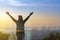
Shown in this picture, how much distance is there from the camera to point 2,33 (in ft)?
7.23

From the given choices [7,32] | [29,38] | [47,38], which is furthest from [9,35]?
[47,38]

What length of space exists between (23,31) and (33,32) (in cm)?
16

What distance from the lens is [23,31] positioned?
7.18 ft

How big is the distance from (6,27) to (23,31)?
0.98 feet

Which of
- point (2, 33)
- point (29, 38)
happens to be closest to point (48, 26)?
point (29, 38)

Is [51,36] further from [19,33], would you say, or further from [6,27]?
[6,27]

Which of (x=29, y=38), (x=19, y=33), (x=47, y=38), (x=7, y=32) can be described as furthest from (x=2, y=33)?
(x=47, y=38)

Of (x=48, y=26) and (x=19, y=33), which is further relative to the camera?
(x=48, y=26)

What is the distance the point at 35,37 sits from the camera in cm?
216

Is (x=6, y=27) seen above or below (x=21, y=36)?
above

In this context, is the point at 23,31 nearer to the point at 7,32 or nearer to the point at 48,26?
the point at 7,32

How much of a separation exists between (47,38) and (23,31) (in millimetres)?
401

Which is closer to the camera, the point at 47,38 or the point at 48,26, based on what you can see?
the point at 47,38

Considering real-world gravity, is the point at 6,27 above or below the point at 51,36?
above
